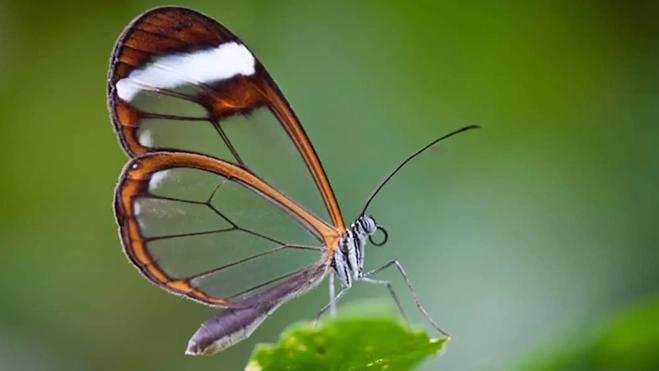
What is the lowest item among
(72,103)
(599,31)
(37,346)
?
(37,346)

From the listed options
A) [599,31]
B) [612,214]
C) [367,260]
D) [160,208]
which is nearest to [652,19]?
[599,31]

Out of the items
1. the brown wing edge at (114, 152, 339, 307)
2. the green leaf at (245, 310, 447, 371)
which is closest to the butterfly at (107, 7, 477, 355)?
the brown wing edge at (114, 152, 339, 307)

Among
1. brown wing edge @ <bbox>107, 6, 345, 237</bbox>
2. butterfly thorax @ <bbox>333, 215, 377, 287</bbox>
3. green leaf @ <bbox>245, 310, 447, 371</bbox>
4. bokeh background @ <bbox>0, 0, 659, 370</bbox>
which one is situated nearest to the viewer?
green leaf @ <bbox>245, 310, 447, 371</bbox>

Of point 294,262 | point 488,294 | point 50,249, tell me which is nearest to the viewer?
point 294,262

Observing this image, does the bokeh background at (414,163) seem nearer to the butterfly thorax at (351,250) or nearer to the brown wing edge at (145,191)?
the butterfly thorax at (351,250)

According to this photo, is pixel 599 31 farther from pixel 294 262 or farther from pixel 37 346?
pixel 37 346

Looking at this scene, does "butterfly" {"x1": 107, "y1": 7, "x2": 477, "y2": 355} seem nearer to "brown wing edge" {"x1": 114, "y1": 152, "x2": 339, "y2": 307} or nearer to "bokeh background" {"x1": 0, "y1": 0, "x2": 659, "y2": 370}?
"brown wing edge" {"x1": 114, "y1": 152, "x2": 339, "y2": 307}

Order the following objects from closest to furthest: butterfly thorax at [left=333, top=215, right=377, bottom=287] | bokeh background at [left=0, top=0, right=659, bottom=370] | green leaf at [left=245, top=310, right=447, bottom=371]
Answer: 1. green leaf at [left=245, top=310, right=447, bottom=371]
2. butterfly thorax at [left=333, top=215, right=377, bottom=287]
3. bokeh background at [left=0, top=0, right=659, bottom=370]
